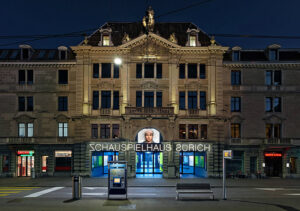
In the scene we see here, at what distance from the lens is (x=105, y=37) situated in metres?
37.9

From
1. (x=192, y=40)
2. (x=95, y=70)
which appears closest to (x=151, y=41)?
(x=192, y=40)

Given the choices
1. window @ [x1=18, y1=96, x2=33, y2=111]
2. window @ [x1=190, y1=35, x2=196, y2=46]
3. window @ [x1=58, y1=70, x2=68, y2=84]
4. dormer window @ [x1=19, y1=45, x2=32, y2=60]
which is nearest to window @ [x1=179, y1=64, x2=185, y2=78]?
window @ [x1=190, y1=35, x2=196, y2=46]

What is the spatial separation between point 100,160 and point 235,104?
17591 millimetres

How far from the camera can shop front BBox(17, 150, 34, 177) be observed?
36.9m

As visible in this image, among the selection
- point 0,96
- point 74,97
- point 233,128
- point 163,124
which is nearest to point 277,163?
point 233,128

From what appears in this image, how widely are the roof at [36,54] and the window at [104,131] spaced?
956cm

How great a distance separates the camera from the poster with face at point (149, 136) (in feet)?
117

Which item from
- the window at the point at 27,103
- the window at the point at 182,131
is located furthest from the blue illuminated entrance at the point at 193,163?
the window at the point at 27,103

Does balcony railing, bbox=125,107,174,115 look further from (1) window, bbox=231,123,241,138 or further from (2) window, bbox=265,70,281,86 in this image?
(2) window, bbox=265,70,281,86

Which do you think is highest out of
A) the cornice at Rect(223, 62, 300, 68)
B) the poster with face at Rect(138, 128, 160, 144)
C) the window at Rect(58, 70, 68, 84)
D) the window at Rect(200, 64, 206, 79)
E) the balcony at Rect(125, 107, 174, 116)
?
the cornice at Rect(223, 62, 300, 68)

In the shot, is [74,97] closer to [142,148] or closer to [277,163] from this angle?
[142,148]

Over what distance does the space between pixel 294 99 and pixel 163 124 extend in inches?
637

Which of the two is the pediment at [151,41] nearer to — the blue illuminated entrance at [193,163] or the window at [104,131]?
the window at [104,131]

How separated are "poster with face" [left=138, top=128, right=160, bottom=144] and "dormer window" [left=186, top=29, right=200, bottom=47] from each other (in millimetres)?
11332
